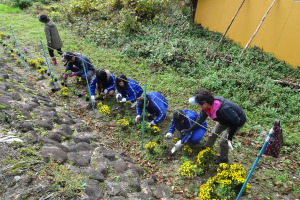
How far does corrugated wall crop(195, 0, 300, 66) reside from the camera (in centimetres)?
748

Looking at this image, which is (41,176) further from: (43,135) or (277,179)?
(277,179)

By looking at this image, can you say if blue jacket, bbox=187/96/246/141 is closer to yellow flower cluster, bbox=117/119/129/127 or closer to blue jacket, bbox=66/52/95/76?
yellow flower cluster, bbox=117/119/129/127

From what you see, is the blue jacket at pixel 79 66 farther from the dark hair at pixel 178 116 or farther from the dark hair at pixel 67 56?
the dark hair at pixel 178 116

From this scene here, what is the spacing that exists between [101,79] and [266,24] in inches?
271

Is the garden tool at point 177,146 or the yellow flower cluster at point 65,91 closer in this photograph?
the garden tool at point 177,146

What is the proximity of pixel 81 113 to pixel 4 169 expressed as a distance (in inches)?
129

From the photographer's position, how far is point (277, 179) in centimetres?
396

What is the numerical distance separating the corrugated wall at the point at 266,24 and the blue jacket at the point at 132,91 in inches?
230

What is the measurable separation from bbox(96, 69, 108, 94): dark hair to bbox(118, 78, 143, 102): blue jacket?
23.3 inches

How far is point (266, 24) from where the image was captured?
832cm

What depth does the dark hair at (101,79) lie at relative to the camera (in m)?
5.73

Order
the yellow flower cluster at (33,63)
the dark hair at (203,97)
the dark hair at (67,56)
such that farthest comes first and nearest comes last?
the yellow flower cluster at (33,63)
the dark hair at (67,56)
the dark hair at (203,97)

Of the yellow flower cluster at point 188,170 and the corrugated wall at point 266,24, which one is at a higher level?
the corrugated wall at point 266,24

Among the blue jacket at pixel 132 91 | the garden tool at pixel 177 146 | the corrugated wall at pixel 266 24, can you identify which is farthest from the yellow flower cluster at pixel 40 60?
the corrugated wall at pixel 266 24
